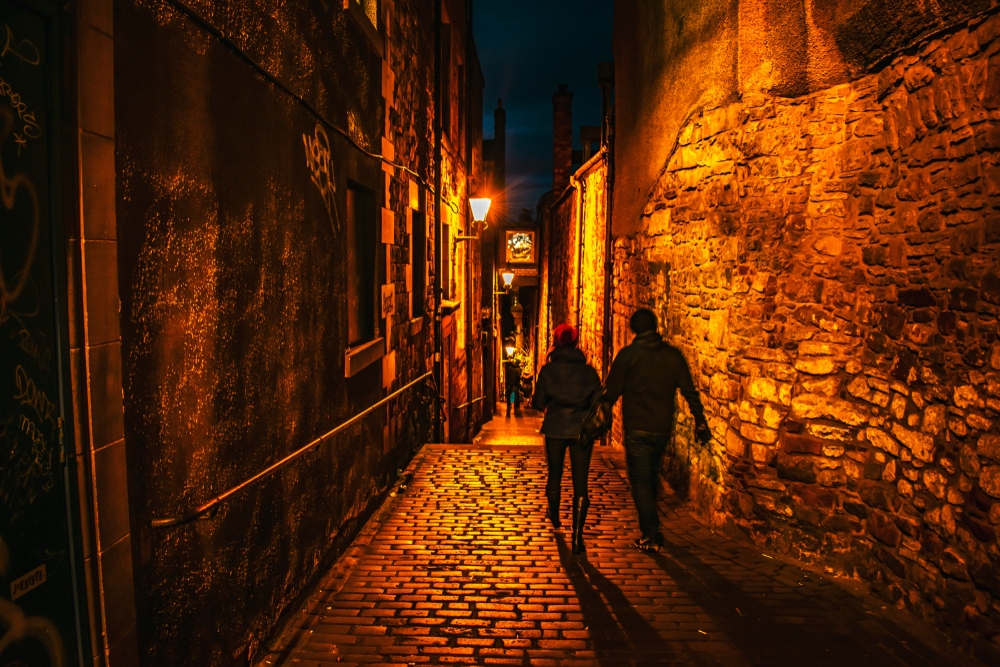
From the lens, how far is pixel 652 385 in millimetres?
4840

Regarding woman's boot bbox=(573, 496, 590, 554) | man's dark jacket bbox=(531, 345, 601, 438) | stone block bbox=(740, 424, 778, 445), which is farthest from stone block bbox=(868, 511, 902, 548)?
man's dark jacket bbox=(531, 345, 601, 438)

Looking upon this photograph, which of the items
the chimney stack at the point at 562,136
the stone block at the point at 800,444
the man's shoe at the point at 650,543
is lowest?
the man's shoe at the point at 650,543

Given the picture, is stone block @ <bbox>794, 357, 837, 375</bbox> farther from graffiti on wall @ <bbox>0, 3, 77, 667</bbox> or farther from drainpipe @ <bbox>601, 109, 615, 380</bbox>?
drainpipe @ <bbox>601, 109, 615, 380</bbox>

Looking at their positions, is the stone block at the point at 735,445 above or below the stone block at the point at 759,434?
below

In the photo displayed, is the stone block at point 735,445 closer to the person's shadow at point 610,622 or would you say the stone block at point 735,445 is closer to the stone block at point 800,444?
the stone block at point 800,444

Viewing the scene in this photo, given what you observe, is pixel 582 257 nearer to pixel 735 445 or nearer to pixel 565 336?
pixel 565 336

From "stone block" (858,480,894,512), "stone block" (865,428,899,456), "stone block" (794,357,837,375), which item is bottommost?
"stone block" (858,480,894,512)

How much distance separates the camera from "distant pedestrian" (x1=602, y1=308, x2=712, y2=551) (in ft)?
15.9

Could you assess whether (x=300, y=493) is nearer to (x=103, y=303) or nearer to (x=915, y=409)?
(x=103, y=303)

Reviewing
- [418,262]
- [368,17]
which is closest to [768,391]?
[368,17]

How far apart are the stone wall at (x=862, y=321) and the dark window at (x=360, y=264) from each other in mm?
2904

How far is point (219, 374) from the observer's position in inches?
116

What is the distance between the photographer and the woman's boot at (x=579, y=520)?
15.7ft

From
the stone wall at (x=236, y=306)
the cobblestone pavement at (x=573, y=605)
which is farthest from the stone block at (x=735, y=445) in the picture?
the stone wall at (x=236, y=306)
